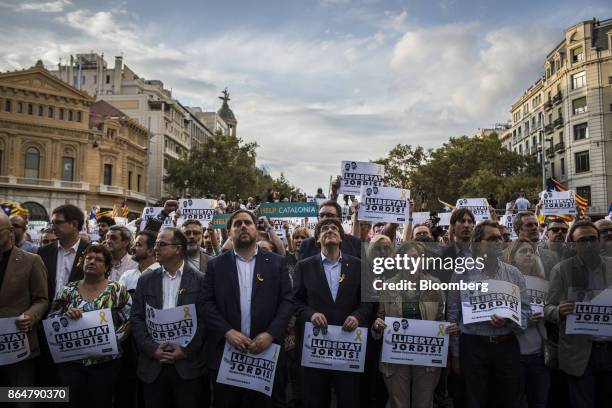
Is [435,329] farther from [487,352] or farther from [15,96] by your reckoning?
[15,96]

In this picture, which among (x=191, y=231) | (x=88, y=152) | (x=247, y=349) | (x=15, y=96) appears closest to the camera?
(x=247, y=349)

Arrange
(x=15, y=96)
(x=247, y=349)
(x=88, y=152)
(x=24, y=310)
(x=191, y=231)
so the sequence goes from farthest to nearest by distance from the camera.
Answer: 1. (x=88, y=152)
2. (x=15, y=96)
3. (x=191, y=231)
4. (x=24, y=310)
5. (x=247, y=349)

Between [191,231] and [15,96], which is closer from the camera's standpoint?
[191,231]

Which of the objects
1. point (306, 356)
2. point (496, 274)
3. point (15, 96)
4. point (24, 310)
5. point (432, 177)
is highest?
point (15, 96)

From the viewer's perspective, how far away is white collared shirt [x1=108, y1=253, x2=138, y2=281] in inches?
251

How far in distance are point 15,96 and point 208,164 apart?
19.0m

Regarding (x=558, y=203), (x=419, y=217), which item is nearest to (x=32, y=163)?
(x=419, y=217)

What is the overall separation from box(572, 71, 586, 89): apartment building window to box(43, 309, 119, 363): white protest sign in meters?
52.8

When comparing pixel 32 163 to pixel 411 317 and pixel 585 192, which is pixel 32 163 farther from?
pixel 411 317

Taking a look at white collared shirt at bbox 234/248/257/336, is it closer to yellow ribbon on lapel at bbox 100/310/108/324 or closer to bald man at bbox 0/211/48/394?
yellow ribbon on lapel at bbox 100/310/108/324

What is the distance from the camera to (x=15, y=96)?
158ft

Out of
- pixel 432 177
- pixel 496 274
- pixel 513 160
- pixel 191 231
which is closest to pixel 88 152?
pixel 432 177

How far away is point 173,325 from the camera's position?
4.82 meters

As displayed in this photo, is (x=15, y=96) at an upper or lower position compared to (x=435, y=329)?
upper
